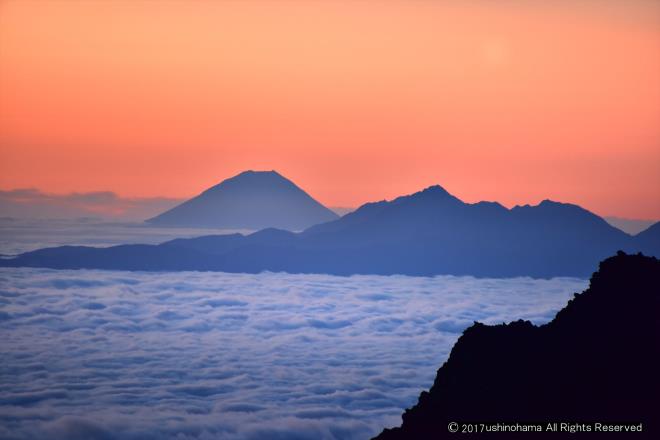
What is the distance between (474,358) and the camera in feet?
91.8

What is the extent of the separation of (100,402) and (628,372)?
65147 millimetres

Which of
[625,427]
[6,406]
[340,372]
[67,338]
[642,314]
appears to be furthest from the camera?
[67,338]

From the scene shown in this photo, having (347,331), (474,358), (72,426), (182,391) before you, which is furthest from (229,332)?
(474,358)

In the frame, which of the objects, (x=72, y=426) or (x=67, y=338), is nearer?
(x=72, y=426)

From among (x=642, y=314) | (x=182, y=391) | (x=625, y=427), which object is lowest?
(x=182, y=391)

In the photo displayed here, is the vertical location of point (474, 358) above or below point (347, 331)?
above

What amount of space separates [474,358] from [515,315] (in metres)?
135

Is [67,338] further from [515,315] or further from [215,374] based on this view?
[515,315]

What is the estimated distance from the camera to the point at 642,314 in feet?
86.9

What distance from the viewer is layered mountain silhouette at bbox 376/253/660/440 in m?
23.8

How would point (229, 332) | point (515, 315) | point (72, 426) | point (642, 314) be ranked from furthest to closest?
point (515, 315), point (229, 332), point (72, 426), point (642, 314)

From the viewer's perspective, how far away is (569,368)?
25938 millimetres

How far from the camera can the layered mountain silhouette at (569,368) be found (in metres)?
23.8

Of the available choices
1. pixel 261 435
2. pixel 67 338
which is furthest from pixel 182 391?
pixel 67 338
